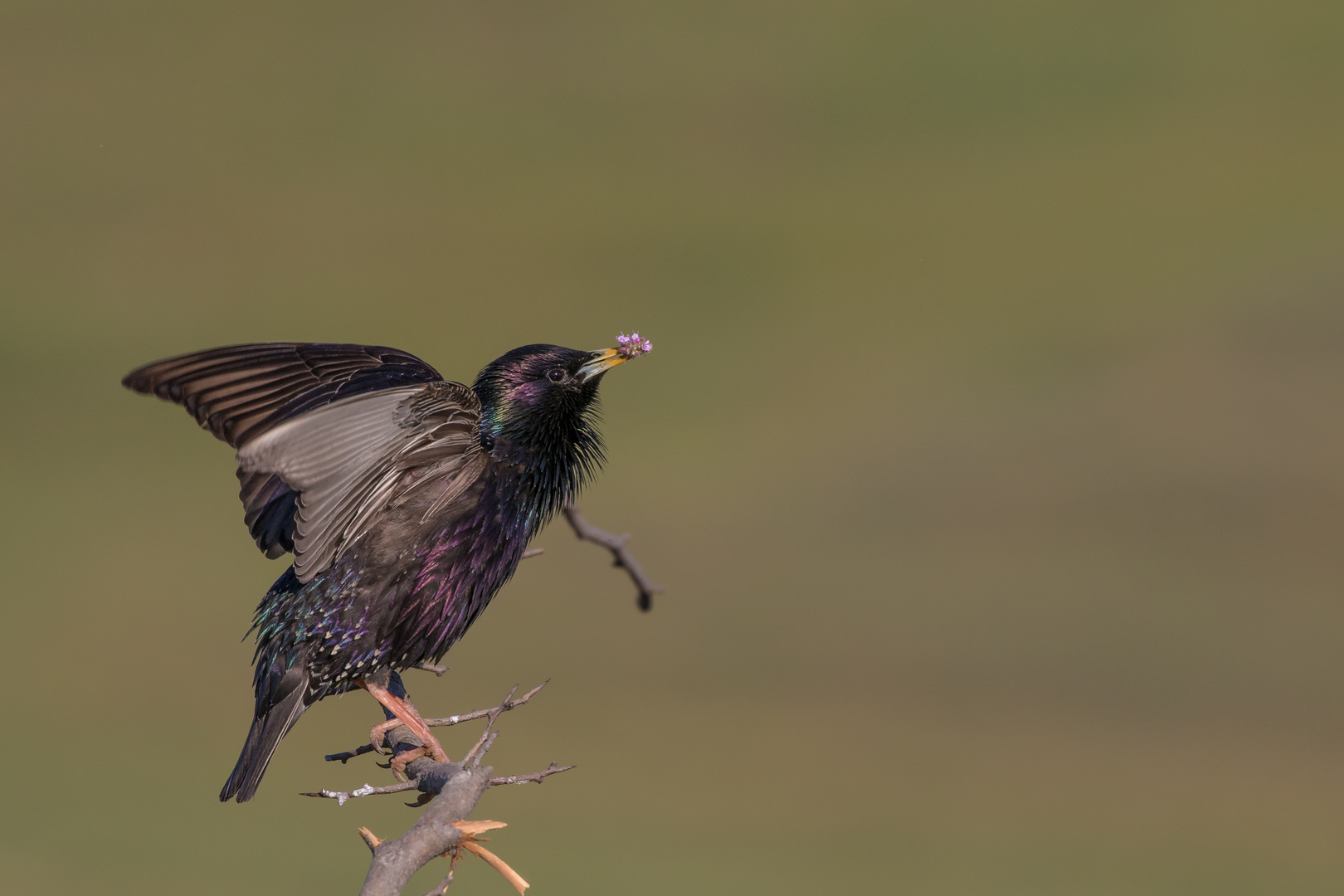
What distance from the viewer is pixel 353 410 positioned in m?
4.04

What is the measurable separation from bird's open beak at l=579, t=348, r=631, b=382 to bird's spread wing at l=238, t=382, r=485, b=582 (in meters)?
0.41

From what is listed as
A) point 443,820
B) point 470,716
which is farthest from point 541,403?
point 443,820

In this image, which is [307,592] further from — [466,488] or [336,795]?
[336,795]

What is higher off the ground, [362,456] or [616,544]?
[362,456]

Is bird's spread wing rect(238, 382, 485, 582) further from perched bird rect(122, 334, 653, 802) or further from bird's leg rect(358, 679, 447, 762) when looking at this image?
bird's leg rect(358, 679, 447, 762)

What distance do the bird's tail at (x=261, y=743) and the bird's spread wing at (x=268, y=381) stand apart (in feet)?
1.61

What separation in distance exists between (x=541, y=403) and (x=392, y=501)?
583 mm

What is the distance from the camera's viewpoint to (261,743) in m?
4.24

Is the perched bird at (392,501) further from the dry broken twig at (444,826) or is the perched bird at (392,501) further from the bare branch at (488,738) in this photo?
the bare branch at (488,738)

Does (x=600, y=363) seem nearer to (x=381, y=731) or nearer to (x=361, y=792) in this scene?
(x=381, y=731)

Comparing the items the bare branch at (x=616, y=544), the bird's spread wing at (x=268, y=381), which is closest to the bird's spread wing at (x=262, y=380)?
the bird's spread wing at (x=268, y=381)

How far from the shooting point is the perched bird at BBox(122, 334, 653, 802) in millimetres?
4062

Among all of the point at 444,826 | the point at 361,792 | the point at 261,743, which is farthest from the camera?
the point at 261,743

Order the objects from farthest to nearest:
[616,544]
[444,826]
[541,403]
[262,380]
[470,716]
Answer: [616,544] → [541,403] → [262,380] → [470,716] → [444,826]
